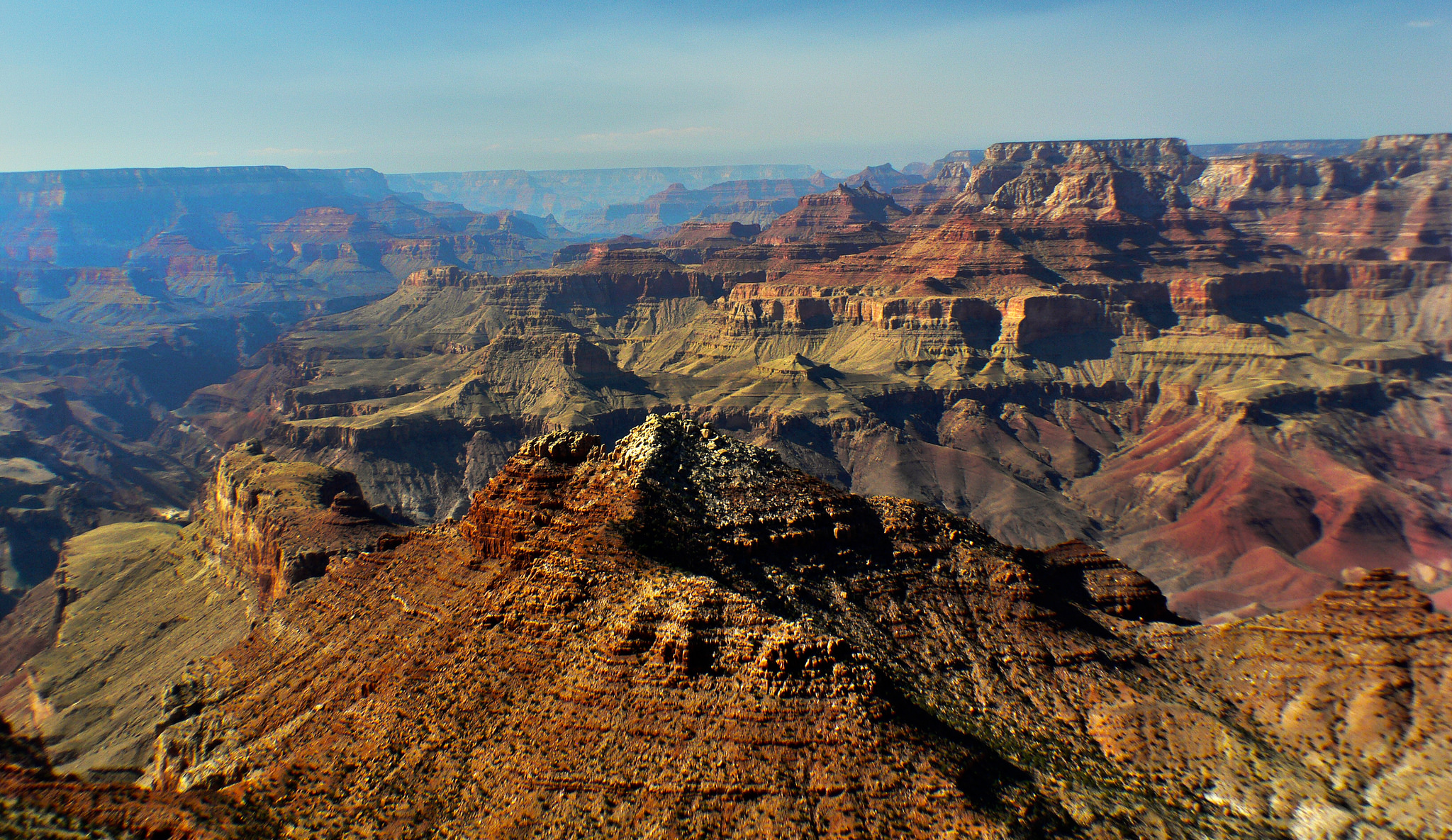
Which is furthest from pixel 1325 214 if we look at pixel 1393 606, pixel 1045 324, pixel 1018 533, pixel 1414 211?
pixel 1393 606

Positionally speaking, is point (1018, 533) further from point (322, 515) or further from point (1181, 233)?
point (1181, 233)

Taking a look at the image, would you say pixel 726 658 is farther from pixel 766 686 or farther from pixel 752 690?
pixel 766 686

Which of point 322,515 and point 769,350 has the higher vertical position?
point 322,515

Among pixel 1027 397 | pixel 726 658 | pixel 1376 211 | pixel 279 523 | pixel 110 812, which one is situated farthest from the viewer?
pixel 1376 211

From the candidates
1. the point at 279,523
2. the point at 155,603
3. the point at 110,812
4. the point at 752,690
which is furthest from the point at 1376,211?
the point at 110,812

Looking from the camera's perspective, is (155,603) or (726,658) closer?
(726,658)

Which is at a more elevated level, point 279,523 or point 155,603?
point 279,523

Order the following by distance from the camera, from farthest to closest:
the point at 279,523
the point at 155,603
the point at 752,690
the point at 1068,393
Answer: the point at 1068,393 < the point at 155,603 < the point at 279,523 < the point at 752,690

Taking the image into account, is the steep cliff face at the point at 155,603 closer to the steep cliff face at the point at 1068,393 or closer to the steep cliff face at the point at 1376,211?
the steep cliff face at the point at 1068,393
